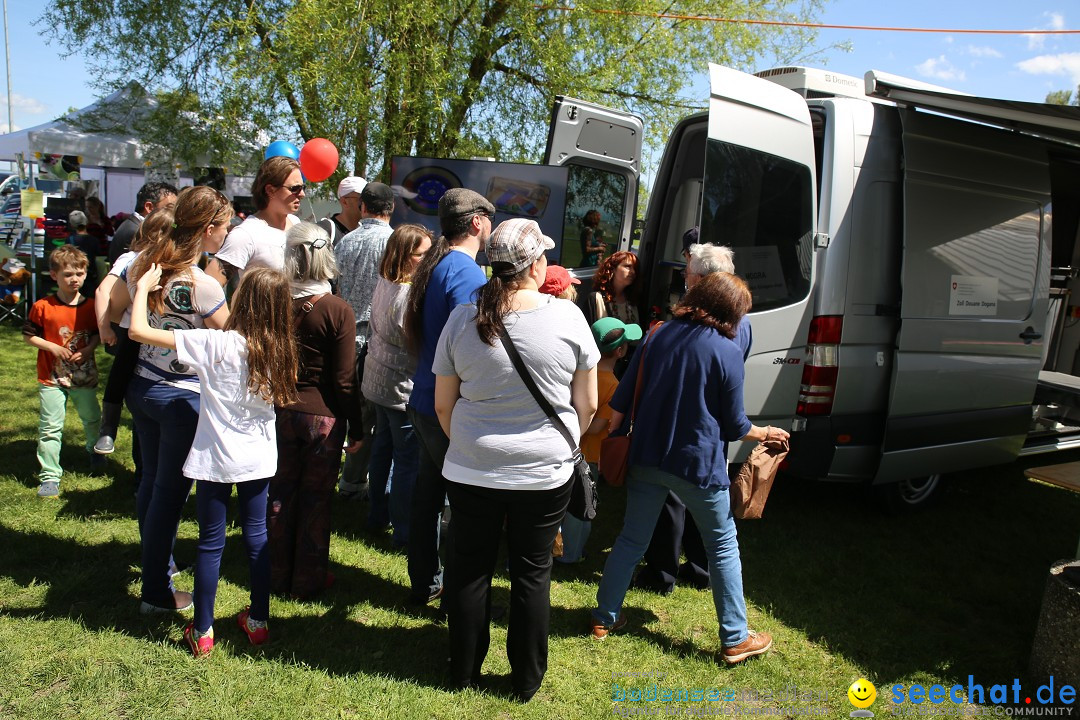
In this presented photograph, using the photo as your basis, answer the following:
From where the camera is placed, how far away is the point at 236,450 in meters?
2.89

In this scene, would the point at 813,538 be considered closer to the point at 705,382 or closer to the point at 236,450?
→ the point at 705,382

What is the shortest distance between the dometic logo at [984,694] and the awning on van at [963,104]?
2623 millimetres

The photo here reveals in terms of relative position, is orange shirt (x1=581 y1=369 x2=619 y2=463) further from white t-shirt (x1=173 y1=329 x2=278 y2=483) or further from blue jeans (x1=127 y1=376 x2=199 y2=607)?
blue jeans (x1=127 y1=376 x2=199 y2=607)

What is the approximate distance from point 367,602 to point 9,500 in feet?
7.88

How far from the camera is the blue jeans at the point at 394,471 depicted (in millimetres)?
3791

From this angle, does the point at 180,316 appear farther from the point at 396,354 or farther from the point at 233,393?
the point at 396,354

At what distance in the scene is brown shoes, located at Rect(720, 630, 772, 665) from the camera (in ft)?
10.8

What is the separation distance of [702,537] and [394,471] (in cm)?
158

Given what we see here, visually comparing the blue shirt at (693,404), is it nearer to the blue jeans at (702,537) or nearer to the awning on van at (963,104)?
the blue jeans at (702,537)

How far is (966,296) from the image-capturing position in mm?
4754

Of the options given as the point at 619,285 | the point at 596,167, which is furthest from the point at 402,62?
the point at 619,285

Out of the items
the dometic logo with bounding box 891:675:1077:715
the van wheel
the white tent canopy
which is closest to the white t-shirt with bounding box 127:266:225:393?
the dometic logo with bounding box 891:675:1077:715

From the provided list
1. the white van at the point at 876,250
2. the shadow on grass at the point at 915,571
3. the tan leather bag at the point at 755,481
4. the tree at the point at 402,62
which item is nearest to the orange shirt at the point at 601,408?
the tan leather bag at the point at 755,481

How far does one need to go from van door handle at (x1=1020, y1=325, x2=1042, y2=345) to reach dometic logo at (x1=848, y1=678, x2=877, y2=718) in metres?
3.08
